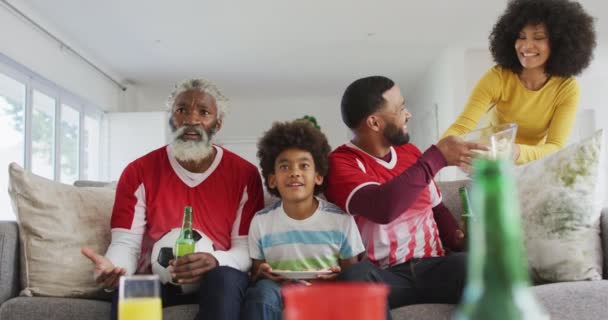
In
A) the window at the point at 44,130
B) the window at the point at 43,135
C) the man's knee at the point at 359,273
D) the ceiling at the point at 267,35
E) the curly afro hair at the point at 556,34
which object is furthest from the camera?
the window at the point at 43,135

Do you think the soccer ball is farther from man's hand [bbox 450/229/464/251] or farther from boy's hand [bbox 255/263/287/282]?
man's hand [bbox 450/229/464/251]

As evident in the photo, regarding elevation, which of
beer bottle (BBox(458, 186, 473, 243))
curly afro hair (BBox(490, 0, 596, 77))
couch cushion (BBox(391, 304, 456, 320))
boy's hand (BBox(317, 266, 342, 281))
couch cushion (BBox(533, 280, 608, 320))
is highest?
curly afro hair (BBox(490, 0, 596, 77))

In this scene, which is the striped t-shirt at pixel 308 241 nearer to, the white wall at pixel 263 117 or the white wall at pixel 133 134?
the white wall at pixel 133 134

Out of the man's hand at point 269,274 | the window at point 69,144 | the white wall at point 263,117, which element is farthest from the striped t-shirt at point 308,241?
the white wall at point 263,117

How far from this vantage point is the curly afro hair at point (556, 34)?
244 cm

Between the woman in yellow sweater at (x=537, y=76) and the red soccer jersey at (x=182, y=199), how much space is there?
92cm

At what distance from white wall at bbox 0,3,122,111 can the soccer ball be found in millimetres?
4250

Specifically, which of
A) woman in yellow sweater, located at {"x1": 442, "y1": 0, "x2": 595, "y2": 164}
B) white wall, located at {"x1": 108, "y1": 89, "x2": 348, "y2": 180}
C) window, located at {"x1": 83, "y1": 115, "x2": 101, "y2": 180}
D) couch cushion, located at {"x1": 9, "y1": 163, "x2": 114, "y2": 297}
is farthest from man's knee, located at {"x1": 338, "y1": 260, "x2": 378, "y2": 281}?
white wall, located at {"x1": 108, "y1": 89, "x2": 348, "y2": 180}

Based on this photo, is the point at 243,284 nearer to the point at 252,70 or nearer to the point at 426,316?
the point at 426,316

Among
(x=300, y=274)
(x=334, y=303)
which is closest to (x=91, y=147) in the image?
(x=300, y=274)

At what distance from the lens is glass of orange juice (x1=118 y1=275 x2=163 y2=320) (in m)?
0.71

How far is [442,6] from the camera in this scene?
18.6ft

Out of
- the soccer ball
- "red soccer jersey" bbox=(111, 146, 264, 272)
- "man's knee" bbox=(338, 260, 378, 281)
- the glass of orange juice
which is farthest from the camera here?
"red soccer jersey" bbox=(111, 146, 264, 272)

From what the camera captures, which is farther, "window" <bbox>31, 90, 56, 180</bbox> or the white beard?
"window" <bbox>31, 90, 56, 180</bbox>
